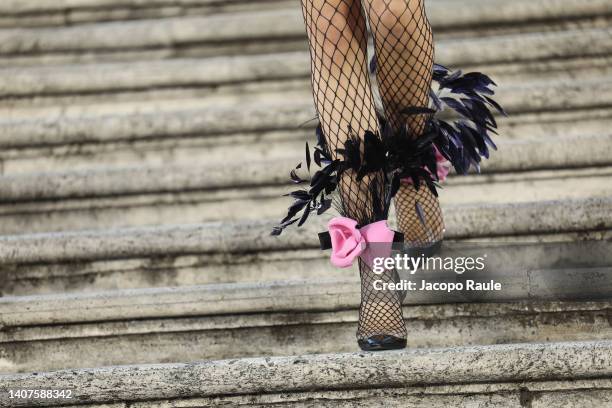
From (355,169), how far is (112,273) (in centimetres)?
106

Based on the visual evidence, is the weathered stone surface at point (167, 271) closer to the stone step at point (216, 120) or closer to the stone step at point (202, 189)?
the stone step at point (202, 189)

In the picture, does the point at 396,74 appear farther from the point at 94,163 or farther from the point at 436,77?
the point at 94,163

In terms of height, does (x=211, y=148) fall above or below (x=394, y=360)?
above

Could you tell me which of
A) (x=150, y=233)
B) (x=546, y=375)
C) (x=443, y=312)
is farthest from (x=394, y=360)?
(x=150, y=233)

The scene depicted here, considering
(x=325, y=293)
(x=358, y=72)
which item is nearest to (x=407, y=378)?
(x=325, y=293)

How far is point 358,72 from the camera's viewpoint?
1909 mm

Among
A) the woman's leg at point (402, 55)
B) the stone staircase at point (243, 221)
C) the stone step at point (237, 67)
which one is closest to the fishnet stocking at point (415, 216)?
the woman's leg at point (402, 55)

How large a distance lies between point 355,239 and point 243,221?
89cm

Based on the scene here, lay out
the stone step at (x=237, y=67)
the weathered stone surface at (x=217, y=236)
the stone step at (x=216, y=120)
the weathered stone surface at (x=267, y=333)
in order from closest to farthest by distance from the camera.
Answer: the weathered stone surface at (x=267, y=333) < the weathered stone surface at (x=217, y=236) < the stone step at (x=216, y=120) < the stone step at (x=237, y=67)

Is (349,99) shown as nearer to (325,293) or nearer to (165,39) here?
(325,293)

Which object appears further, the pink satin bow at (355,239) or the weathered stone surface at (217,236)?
the weathered stone surface at (217,236)

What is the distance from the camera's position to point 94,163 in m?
3.34

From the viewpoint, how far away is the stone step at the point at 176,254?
253cm

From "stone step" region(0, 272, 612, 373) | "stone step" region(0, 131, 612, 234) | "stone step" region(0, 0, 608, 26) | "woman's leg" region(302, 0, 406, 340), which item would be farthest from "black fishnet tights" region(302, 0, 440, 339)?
"stone step" region(0, 0, 608, 26)
